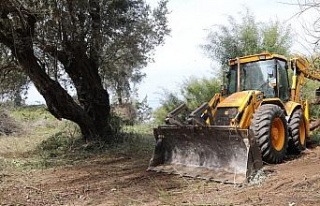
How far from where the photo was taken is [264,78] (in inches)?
352

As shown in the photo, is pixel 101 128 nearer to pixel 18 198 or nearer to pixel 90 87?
pixel 90 87

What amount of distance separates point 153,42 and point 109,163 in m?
3.80

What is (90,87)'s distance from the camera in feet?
37.1

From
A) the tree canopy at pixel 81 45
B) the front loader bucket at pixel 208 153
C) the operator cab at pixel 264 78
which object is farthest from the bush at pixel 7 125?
the operator cab at pixel 264 78

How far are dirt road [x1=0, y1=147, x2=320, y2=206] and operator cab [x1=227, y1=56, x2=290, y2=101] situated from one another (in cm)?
144

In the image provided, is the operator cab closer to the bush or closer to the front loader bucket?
the front loader bucket

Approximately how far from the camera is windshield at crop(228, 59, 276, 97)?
8.87 m

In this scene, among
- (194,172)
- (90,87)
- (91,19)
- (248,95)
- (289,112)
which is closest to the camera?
(194,172)

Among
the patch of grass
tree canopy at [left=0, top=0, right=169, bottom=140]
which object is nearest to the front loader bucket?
the patch of grass

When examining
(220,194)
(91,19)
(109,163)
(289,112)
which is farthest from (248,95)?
(91,19)

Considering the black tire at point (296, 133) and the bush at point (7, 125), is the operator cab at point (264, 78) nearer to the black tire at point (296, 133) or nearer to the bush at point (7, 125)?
the black tire at point (296, 133)

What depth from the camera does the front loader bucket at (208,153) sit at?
23.0ft

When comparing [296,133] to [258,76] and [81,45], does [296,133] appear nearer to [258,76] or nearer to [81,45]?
[258,76]

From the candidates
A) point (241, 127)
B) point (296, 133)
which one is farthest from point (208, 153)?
point (296, 133)
